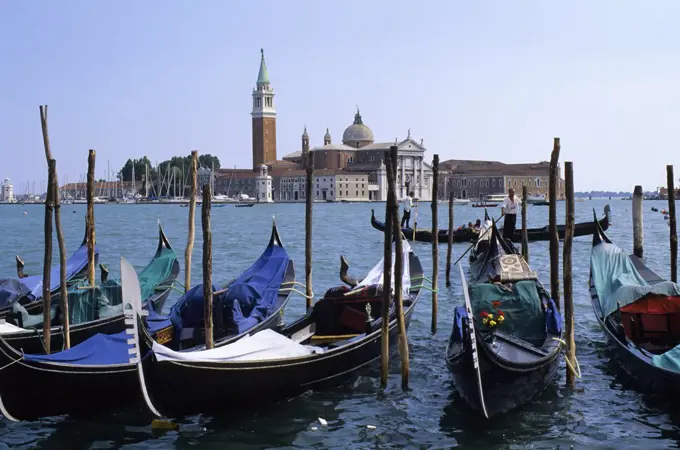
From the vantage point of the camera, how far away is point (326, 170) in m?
73.2

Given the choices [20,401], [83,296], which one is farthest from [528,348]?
[83,296]

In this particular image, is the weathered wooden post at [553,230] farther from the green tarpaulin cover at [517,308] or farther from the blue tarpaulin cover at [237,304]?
the blue tarpaulin cover at [237,304]

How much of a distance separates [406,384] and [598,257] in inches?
117

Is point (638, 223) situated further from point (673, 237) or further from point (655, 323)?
point (655, 323)

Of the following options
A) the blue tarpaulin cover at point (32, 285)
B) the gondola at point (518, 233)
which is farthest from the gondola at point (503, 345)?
the gondola at point (518, 233)

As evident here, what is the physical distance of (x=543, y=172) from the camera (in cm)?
7562

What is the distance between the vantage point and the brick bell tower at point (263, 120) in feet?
236

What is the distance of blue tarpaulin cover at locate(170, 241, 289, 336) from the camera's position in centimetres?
665

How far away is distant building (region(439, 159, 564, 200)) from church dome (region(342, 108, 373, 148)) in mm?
7472

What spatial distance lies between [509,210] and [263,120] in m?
61.0

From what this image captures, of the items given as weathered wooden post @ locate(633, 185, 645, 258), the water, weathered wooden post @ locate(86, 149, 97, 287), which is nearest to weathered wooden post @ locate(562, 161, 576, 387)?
the water

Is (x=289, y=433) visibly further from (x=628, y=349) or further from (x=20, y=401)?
(x=628, y=349)

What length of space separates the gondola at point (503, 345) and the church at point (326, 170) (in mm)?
63615

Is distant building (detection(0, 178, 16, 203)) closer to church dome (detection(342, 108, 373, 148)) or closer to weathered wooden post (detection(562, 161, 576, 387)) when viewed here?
church dome (detection(342, 108, 373, 148))
